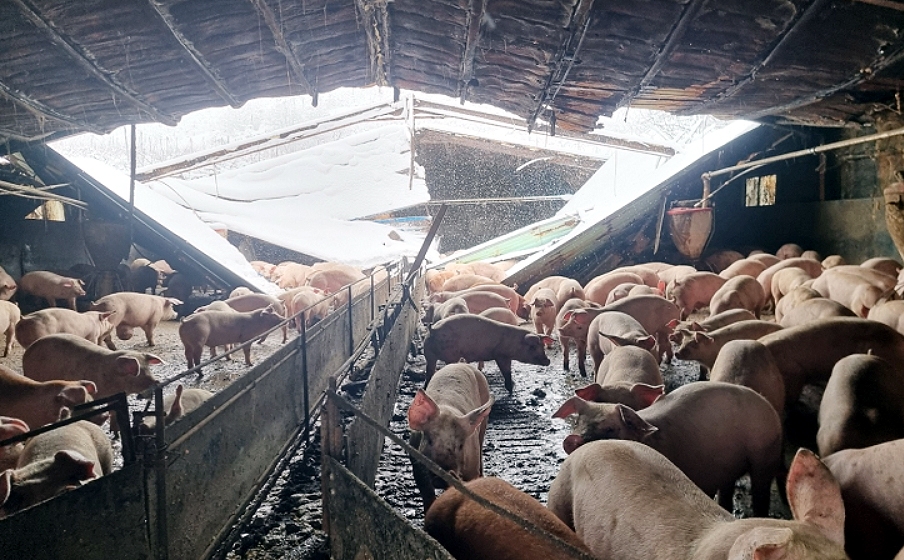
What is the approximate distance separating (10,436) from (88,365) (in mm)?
2051

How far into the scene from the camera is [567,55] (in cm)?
477

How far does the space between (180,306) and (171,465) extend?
8.94 metres

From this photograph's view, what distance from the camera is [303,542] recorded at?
293 cm

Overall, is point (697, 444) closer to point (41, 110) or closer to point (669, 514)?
point (669, 514)

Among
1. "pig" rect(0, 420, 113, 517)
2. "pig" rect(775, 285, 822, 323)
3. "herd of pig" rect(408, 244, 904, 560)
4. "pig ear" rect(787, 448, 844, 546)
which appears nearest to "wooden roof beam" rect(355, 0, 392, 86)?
"herd of pig" rect(408, 244, 904, 560)

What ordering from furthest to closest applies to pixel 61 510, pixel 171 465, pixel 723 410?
pixel 723 410
pixel 171 465
pixel 61 510

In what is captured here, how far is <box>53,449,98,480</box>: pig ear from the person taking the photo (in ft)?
8.26

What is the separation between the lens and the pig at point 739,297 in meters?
7.23

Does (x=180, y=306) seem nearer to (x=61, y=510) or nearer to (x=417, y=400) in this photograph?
(x=417, y=400)

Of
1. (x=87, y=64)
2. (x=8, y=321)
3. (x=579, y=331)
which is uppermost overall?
(x=87, y=64)

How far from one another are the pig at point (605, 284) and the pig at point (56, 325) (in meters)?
6.40

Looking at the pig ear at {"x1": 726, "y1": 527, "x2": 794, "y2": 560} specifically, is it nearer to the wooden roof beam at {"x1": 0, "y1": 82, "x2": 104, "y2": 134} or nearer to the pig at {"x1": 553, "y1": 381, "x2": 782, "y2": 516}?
the pig at {"x1": 553, "y1": 381, "x2": 782, "y2": 516}

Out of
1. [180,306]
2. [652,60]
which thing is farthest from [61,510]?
[180,306]

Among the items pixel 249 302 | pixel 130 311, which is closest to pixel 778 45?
pixel 249 302
